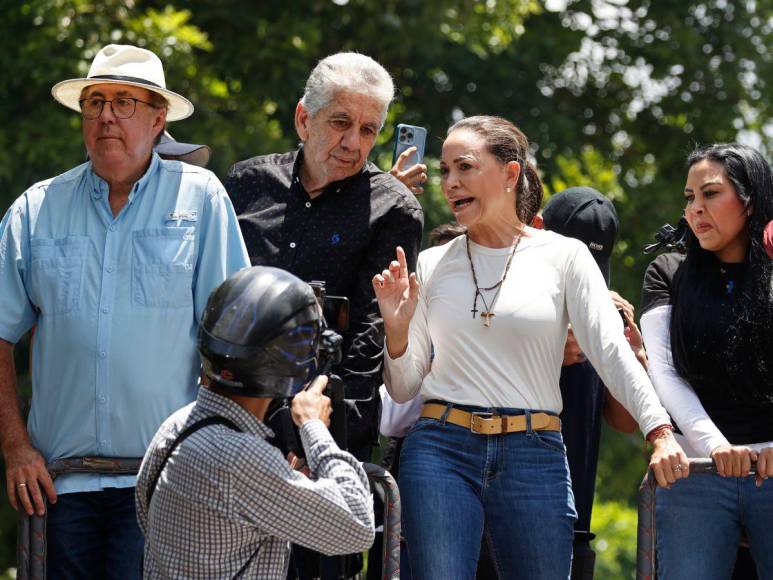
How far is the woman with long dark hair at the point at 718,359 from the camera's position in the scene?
4.77 m

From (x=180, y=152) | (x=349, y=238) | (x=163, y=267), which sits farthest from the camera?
(x=180, y=152)

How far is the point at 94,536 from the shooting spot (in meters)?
4.46

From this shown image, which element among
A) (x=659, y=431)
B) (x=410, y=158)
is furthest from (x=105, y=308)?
(x=659, y=431)

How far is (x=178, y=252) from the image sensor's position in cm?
459

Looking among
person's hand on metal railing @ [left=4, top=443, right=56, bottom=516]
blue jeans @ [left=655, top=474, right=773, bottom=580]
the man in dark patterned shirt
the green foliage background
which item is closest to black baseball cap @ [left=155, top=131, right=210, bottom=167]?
the man in dark patterned shirt

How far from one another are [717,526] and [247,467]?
6.28 ft

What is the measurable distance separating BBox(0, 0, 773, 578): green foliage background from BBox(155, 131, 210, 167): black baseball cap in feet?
14.8

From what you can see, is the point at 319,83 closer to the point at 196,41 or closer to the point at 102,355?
the point at 102,355

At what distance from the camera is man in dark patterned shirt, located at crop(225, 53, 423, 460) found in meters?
4.96

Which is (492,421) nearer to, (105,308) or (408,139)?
(105,308)

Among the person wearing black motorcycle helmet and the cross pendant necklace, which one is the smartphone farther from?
the person wearing black motorcycle helmet

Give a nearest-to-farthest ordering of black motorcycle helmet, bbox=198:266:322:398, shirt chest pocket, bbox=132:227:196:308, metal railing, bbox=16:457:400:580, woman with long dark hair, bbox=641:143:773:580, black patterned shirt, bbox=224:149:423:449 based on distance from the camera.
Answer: black motorcycle helmet, bbox=198:266:322:398
metal railing, bbox=16:457:400:580
shirt chest pocket, bbox=132:227:196:308
woman with long dark hair, bbox=641:143:773:580
black patterned shirt, bbox=224:149:423:449

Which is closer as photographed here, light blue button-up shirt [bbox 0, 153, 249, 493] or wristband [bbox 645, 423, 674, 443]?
light blue button-up shirt [bbox 0, 153, 249, 493]

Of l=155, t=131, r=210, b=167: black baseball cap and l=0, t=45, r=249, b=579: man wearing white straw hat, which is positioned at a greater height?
l=155, t=131, r=210, b=167: black baseball cap
